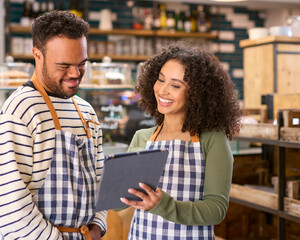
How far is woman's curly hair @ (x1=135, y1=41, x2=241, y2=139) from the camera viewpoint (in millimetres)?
1505

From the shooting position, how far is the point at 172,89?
1498 millimetres

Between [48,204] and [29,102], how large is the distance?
1.05 ft

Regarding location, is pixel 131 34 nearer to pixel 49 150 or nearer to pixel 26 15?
pixel 26 15

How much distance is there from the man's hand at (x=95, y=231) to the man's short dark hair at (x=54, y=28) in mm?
601

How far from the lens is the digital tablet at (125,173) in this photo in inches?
43.2

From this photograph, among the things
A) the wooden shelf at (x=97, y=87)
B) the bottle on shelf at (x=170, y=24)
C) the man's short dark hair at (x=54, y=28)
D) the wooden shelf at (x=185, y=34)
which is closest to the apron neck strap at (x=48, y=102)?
the man's short dark hair at (x=54, y=28)

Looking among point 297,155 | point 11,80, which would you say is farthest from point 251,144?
point 11,80

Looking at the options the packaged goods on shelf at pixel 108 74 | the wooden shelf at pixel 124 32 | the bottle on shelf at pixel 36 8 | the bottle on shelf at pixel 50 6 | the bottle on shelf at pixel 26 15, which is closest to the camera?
the packaged goods on shelf at pixel 108 74

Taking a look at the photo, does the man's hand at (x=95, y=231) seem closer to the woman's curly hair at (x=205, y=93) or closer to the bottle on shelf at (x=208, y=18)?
the woman's curly hair at (x=205, y=93)

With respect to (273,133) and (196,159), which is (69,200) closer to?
(196,159)

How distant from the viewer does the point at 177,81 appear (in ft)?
4.94

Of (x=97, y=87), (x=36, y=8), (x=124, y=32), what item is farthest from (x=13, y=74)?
(x=124, y=32)

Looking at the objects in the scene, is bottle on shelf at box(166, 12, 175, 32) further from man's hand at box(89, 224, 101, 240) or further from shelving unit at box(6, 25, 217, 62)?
man's hand at box(89, 224, 101, 240)

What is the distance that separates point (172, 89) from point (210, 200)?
1.42ft
